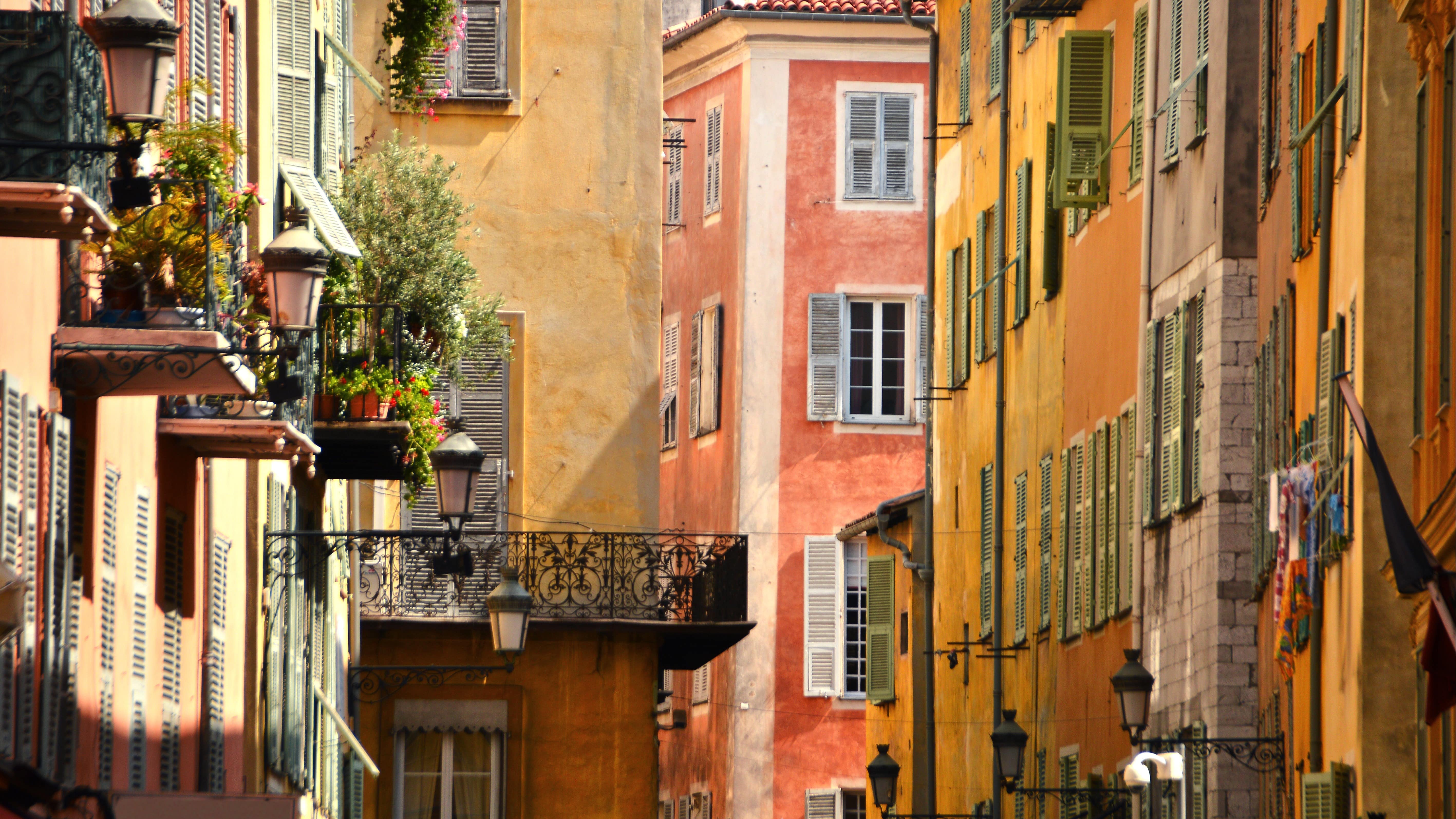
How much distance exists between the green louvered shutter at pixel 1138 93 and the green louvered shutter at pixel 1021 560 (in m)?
4.71

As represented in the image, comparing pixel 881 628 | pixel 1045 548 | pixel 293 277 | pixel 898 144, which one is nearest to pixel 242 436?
pixel 293 277

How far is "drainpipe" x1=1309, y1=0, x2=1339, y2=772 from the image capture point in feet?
50.8

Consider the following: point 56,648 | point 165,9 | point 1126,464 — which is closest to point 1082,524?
point 1126,464

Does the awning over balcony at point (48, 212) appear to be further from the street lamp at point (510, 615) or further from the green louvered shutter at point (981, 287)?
the green louvered shutter at point (981, 287)

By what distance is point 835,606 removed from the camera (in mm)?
36656

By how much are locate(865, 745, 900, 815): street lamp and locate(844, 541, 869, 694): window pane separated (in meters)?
8.11

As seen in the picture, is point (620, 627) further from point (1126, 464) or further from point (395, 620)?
point (1126, 464)

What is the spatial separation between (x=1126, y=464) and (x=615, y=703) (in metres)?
7.22

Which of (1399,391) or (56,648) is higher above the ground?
(1399,391)

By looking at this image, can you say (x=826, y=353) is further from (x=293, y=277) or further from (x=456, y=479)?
(x=293, y=277)

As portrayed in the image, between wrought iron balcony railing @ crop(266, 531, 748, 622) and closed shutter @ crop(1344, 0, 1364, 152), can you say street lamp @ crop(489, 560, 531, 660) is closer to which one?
wrought iron balcony railing @ crop(266, 531, 748, 622)

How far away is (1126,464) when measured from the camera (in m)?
21.3

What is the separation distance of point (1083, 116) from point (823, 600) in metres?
14.5

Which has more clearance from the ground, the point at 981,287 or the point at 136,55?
the point at 981,287
